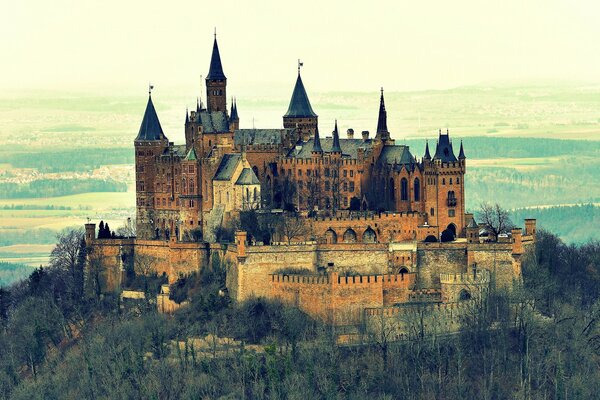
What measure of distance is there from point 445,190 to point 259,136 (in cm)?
1069

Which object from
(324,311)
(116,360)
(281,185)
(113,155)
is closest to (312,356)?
(324,311)

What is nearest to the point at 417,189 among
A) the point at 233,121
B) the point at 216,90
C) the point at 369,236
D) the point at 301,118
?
the point at 369,236

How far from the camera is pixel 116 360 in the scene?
8906 centimetres

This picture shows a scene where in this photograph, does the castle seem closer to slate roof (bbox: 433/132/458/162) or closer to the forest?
slate roof (bbox: 433/132/458/162)

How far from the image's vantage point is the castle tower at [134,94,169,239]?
332 ft

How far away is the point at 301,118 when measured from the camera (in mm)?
101875

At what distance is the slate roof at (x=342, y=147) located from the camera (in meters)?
98.7

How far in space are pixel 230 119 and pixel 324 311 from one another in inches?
611

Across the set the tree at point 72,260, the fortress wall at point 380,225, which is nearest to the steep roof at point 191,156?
the tree at point 72,260

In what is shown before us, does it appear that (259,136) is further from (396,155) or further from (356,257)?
(356,257)

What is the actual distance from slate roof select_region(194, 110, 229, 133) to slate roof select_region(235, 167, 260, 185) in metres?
3.48

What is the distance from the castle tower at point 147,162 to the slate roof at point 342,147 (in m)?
6.80

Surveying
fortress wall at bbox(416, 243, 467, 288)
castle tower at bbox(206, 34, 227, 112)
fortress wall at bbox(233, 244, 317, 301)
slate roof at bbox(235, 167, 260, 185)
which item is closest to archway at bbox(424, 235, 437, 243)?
fortress wall at bbox(416, 243, 467, 288)

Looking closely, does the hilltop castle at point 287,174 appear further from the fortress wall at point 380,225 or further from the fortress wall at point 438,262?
the fortress wall at point 438,262
